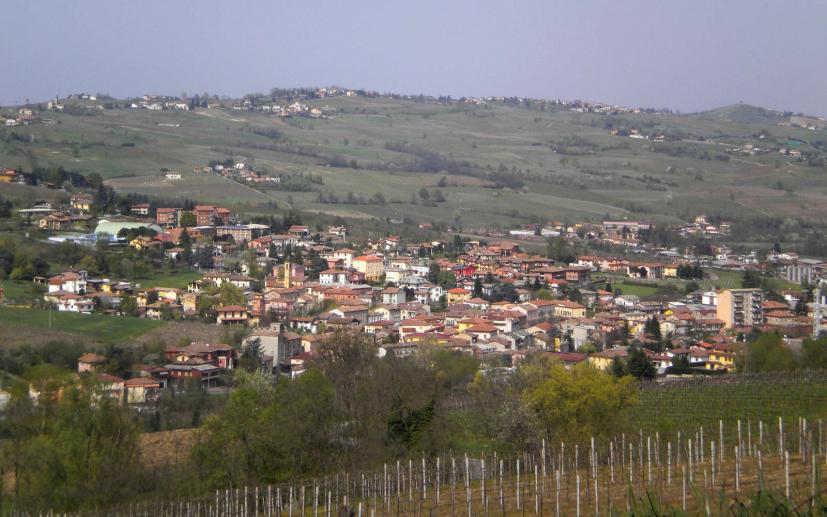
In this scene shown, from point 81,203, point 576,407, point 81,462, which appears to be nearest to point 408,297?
point 81,203

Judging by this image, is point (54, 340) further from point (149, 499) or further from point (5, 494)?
point (149, 499)

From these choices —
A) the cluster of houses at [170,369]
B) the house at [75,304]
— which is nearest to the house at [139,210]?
the house at [75,304]

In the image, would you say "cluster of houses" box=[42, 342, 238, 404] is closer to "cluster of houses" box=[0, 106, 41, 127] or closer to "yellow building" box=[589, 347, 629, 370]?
"yellow building" box=[589, 347, 629, 370]

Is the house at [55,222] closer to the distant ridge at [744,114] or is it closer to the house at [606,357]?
the house at [606,357]

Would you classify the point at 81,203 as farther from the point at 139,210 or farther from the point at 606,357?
the point at 606,357

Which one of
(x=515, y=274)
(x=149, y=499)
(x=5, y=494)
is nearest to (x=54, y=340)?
(x=5, y=494)

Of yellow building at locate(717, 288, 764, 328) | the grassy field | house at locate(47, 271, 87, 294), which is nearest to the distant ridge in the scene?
the grassy field
